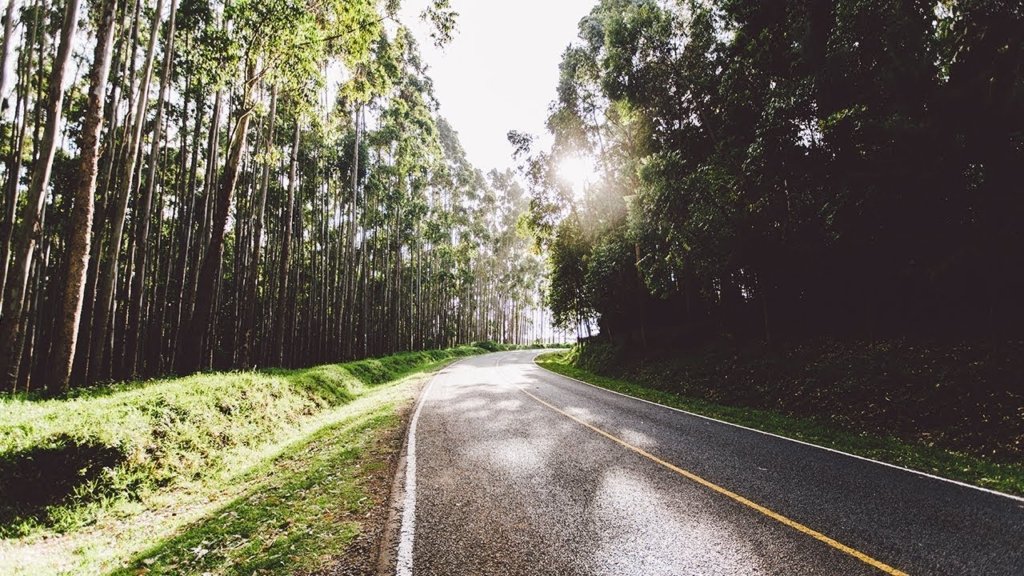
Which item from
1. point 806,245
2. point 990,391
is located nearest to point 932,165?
point 806,245

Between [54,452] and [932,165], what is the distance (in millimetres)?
17211

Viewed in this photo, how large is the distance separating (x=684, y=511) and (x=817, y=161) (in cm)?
1168

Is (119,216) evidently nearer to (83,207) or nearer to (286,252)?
(83,207)

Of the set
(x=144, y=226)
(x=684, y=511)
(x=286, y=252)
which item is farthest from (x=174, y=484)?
(x=286, y=252)

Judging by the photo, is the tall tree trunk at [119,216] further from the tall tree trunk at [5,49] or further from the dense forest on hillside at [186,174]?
the tall tree trunk at [5,49]

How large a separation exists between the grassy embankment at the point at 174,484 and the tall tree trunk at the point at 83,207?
1.15 metres

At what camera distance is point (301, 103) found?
40.6 ft

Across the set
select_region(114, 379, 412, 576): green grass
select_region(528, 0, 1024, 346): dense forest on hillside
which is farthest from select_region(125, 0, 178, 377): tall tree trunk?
select_region(528, 0, 1024, 346): dense forest on hillside

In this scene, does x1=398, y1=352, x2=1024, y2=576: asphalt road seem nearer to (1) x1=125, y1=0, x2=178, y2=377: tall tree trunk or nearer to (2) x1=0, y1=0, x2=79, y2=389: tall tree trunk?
(2) x1=0, y1=0, x2=79, y2=389: tall tree trunk

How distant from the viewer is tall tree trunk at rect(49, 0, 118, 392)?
8.66 metres

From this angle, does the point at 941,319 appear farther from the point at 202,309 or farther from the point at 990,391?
the point at 202,309

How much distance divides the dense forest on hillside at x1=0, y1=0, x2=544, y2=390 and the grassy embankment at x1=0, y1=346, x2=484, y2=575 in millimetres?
3064

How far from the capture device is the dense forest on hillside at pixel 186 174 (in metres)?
9.27

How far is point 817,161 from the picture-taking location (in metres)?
12.3
